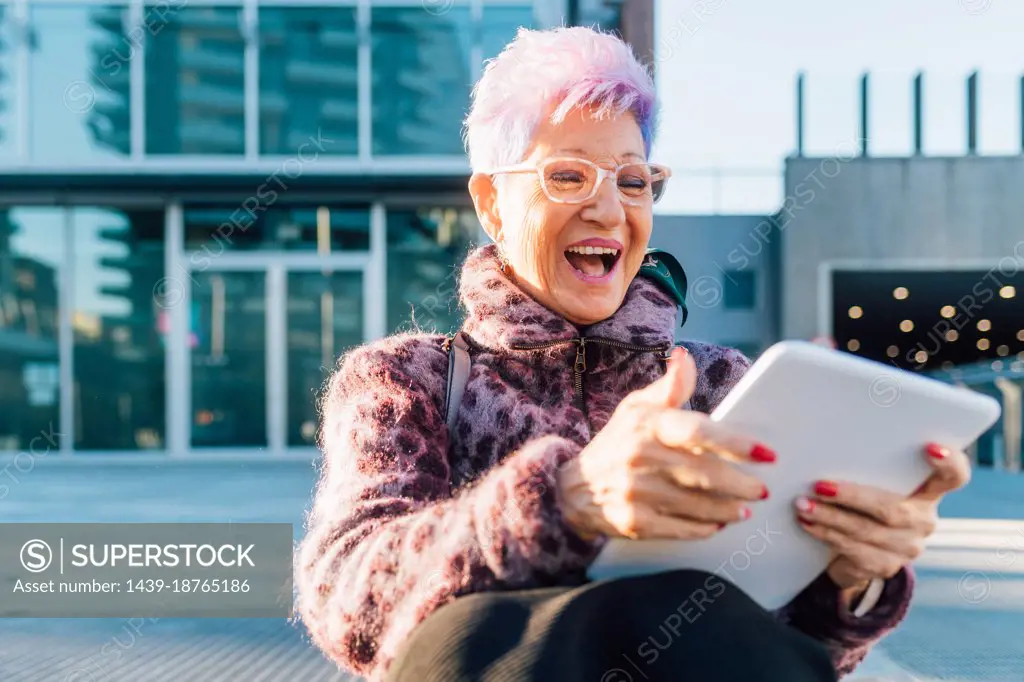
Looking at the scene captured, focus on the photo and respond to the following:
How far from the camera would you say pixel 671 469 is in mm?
884

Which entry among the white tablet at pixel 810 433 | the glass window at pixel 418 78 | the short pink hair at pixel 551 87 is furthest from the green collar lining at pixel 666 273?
the glass window at pixel 418 78

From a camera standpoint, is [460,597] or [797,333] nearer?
[460,597]

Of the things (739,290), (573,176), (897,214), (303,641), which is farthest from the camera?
(739,290)

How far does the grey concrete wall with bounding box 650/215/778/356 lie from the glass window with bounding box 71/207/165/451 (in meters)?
9.26

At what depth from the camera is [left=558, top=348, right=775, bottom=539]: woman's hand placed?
2.81ft

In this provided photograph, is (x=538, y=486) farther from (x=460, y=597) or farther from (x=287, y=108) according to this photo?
(x=287, y=108)

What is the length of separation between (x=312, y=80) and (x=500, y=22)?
2499 mm

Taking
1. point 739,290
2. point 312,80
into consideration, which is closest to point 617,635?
point 312,80

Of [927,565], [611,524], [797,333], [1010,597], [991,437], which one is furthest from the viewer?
[797,333]

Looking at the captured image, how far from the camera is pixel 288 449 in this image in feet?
36.5

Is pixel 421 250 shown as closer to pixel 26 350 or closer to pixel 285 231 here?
pixel 285 231

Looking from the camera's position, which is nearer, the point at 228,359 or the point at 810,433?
the point at 810,433

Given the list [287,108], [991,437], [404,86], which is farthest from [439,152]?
[991,437]

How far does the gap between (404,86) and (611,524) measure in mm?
10743
